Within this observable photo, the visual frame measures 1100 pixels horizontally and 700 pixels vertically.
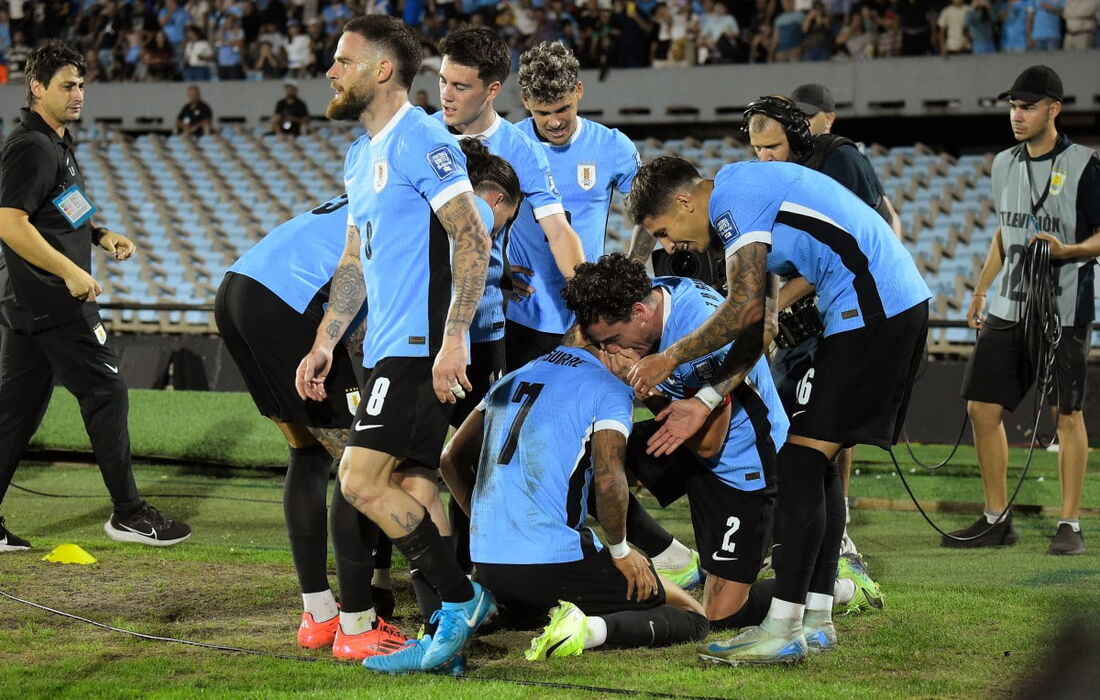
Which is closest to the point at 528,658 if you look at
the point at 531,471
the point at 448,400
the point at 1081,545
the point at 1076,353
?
the point at 531,471

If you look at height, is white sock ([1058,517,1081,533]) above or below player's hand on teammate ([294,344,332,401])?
below

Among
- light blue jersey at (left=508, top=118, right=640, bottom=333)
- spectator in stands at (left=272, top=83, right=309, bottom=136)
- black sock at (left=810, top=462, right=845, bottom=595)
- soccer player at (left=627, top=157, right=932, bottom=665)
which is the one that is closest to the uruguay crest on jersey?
light blue jersey at (left=508, top=118, right=640, bottom=333)

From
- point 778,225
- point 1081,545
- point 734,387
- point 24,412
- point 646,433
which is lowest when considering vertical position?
point 1081,545

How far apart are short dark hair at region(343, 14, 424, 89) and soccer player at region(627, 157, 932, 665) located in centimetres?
89

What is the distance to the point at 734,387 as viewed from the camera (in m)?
4.59

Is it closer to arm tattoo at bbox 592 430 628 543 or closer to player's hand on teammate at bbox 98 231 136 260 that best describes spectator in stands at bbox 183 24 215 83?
player's hand on teammate at bbox 98 231 136 260

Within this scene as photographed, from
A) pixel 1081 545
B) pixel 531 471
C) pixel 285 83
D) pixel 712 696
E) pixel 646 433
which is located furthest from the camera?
pixel 285 83

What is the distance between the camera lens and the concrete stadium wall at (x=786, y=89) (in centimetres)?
1706

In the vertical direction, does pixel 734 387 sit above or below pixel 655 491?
above

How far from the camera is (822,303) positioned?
4.46 metres

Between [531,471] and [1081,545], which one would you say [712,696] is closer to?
[531,471]

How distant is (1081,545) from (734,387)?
2733 millimetres

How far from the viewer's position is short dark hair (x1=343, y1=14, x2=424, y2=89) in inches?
170

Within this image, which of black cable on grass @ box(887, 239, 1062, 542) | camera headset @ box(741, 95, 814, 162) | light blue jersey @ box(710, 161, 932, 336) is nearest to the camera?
light blue jersey @ box(710, 161, 932, 336)
